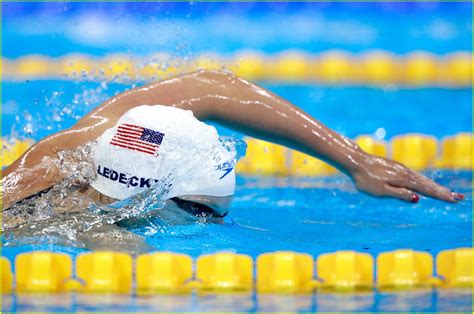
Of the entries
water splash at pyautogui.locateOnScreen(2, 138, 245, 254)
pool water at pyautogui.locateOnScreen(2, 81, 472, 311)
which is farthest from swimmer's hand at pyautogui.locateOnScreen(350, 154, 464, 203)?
water splash at pyautogui.locateOnScreen(2, 138, 245, 254)

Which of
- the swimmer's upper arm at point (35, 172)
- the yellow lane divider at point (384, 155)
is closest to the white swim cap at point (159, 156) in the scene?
the swimmer's upper arm at point (35, 172)

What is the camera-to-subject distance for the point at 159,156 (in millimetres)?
2547

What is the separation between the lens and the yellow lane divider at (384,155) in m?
4.50

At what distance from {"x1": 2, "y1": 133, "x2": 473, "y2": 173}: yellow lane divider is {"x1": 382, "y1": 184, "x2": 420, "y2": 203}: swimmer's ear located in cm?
158

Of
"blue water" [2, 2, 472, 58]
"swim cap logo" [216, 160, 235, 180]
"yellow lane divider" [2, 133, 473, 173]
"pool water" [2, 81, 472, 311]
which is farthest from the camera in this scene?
"blue water" [2, 2, 472, 58]

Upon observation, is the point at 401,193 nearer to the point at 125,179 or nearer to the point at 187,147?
the point at 187,147

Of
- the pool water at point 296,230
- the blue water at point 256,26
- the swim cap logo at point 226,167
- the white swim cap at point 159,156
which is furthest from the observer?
the blue water at point 256,26

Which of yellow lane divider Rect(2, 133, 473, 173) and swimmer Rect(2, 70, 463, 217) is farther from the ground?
yellow lane divider Rect(2, 133, 473, 173)

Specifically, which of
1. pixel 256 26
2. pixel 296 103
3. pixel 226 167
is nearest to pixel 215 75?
pixel 226 167

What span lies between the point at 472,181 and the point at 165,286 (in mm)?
2087

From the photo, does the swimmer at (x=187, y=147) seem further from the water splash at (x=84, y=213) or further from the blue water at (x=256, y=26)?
the blue water at (x=256, y=26)

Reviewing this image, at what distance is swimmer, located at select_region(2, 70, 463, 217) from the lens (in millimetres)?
2549

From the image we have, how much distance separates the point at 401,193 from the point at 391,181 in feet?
0.16

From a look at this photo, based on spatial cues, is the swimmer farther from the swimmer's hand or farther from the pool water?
the pool water
